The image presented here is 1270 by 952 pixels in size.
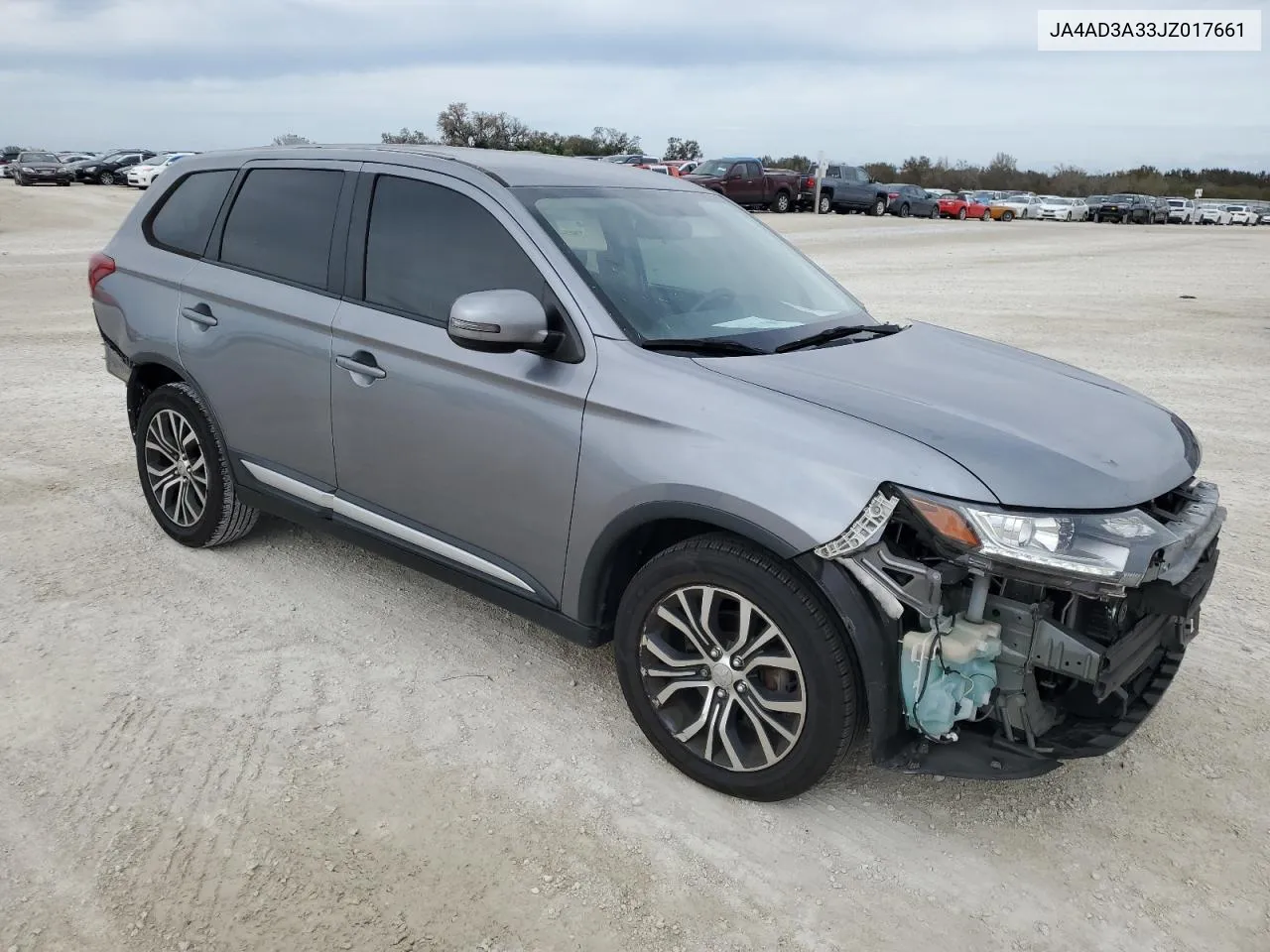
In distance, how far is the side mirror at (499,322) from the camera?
3.08 m

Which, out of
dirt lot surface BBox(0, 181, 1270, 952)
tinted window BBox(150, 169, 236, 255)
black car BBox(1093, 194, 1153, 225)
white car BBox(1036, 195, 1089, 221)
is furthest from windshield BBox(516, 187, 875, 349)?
black car BBox(1093, 194, 1153, 225)

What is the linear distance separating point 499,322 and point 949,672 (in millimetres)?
1627

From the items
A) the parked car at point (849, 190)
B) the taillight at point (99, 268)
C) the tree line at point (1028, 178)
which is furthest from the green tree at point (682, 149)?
the taillight at point (99, 268)

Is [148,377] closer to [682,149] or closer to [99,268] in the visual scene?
[99,268]

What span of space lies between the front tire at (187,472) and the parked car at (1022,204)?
159 feet

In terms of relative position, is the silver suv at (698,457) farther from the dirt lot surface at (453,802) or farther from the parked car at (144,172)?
the parked car at (144,172)

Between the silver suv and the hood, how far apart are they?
13 mm

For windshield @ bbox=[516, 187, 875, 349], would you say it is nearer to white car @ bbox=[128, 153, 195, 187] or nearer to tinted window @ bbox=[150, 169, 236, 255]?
tinted window @ bbox=[150, 169, 236, 255]

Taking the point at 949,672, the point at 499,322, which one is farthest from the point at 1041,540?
the point at 499,322

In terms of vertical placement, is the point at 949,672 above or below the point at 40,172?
above

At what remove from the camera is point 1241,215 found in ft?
176

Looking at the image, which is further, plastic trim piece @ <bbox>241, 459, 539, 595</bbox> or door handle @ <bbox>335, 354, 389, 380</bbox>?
door handle @ <bbox>335, 354, 389, 380</bbox>

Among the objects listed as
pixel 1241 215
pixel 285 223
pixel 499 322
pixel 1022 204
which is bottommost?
pixel 1022 204

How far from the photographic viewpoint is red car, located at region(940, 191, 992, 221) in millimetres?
44406
